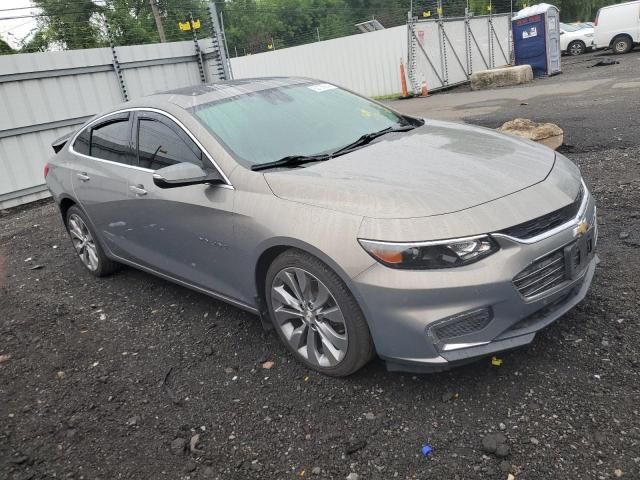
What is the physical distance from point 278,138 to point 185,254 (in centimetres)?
102

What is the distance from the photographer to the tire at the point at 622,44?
20875mm

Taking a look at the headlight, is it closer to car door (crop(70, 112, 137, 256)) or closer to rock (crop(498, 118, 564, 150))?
car door (crop(70, 112, 137, 256))

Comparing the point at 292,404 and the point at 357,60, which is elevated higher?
the point at 357,60

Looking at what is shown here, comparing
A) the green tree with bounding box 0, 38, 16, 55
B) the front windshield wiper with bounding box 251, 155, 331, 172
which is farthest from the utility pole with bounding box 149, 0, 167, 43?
the front windshield wiper with bounding box 251, 155, 331, 172

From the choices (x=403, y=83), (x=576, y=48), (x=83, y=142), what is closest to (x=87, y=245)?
(x=83, y=142)

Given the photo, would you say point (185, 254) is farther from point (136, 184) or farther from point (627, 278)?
point (627, 278)

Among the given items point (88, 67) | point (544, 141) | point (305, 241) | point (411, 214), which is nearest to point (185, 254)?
point (305, 241)

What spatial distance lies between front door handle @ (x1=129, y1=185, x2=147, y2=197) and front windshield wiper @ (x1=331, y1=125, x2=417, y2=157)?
1.46m

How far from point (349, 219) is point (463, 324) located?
0.74 m

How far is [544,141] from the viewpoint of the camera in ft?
22.1

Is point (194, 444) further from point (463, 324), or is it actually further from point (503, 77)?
point (503, 77)

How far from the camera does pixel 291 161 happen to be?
3.30 meters

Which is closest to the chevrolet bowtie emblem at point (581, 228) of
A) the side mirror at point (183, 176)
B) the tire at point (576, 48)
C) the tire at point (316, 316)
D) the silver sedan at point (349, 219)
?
the silver sedan at point (349, 219)

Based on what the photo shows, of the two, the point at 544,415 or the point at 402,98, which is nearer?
the point at 544,415
